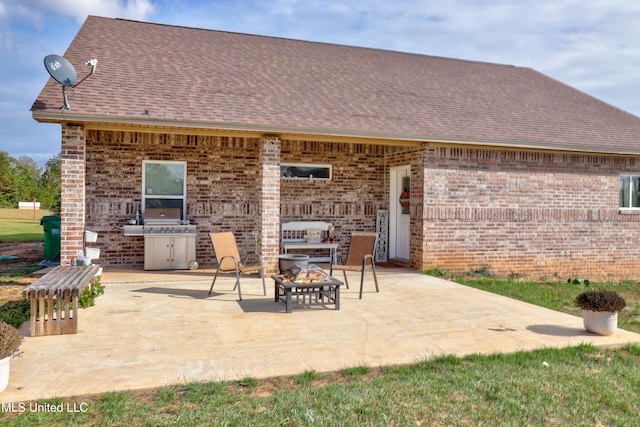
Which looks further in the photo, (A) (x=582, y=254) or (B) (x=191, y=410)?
(A) (x=582, y=254)

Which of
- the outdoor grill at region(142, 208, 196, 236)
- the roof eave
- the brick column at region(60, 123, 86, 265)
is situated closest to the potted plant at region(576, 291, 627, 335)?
the roof eave

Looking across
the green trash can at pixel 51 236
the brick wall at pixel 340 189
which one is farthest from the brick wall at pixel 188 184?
the green trash can at pixel 51 236

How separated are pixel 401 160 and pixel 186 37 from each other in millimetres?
6192

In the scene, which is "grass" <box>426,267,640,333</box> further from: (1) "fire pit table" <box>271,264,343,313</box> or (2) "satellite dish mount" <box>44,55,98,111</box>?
(2) "satellite dish mount" <box>44,55,98,111</box>

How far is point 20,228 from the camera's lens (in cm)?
2241

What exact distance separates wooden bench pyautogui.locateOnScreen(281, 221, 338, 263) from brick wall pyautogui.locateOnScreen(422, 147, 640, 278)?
2237 millimetres

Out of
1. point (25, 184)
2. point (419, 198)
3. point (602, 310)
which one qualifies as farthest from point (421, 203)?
point (25, 184)

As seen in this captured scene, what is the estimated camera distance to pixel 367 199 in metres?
11.9

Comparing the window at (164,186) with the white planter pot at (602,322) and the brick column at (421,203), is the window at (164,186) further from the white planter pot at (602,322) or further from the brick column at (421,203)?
the white planter pot at (602,322)

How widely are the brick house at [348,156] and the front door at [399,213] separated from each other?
1.5 inches

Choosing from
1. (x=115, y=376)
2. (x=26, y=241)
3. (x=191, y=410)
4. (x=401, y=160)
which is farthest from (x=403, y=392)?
(x=26, y=241)

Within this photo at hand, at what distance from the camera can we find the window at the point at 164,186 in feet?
34.2

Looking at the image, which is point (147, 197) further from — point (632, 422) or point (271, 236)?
point (632, 422)

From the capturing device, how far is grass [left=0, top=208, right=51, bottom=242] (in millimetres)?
17978
